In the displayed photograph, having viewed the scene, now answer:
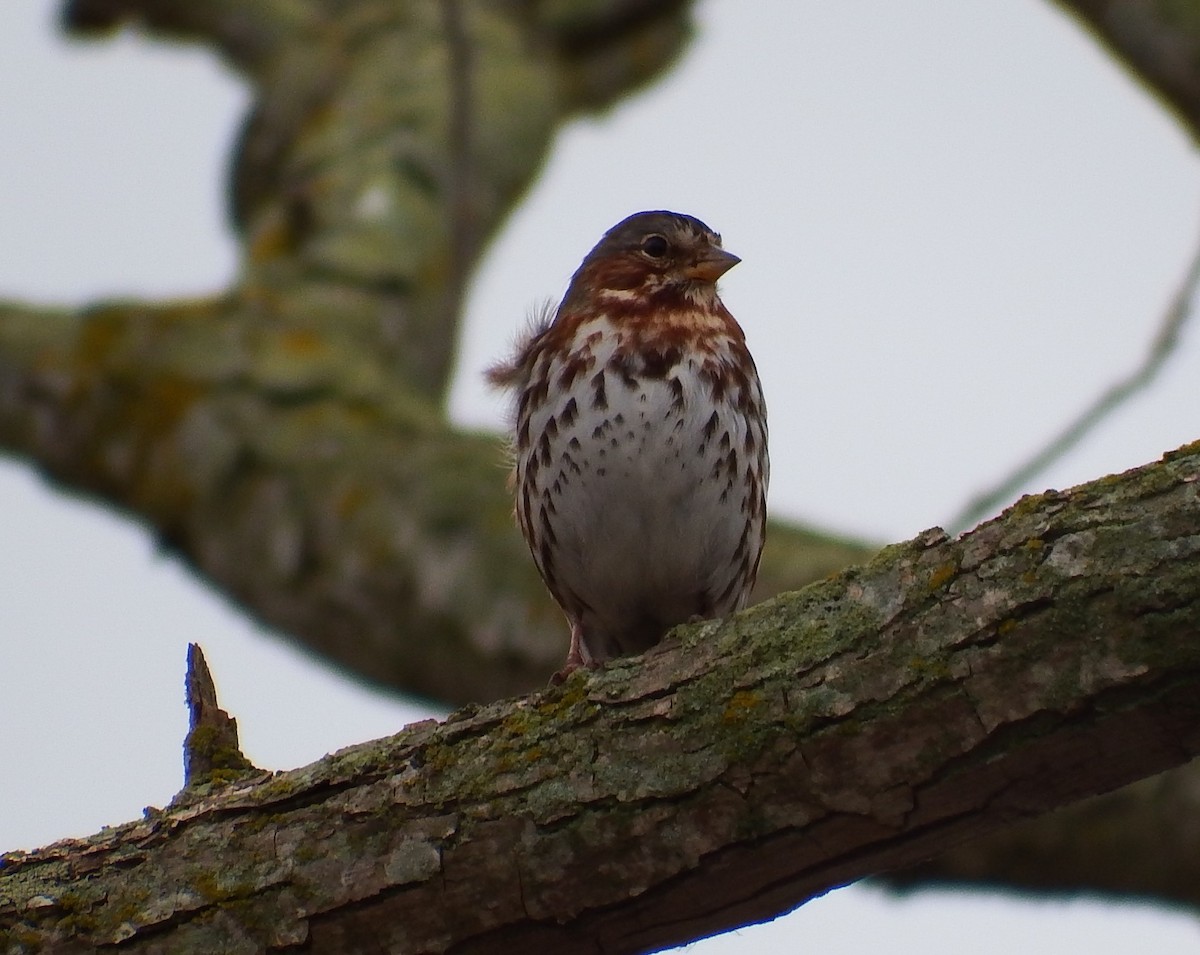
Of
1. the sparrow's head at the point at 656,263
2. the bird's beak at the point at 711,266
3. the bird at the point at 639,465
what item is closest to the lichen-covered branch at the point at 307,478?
the bird at the point at 639,465

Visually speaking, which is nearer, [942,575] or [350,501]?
[942,575]

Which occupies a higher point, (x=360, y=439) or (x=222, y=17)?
(x=222, y=17)

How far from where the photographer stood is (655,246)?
6.63m

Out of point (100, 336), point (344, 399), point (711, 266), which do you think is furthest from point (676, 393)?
point (100, 336)

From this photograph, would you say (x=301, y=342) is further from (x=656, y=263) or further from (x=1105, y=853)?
(x=1105, y=853)

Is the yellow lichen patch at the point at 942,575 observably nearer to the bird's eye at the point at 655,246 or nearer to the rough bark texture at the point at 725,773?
the rough bark texture at the point at 725,773

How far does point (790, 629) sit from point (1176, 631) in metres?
0.82

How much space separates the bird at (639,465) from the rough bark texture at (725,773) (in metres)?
1.67

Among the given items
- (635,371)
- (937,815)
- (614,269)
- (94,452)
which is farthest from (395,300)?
(937,815)

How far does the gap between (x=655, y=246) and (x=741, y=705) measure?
3261mm

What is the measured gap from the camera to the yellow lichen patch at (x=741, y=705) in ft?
12.0

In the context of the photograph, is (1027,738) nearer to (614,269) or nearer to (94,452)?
(614,269)

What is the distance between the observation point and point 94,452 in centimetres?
796

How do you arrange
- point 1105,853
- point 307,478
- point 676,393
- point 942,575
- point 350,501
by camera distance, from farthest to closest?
point 307,478
point 350,501
point 1105,853
point 676,393
point 942,575
